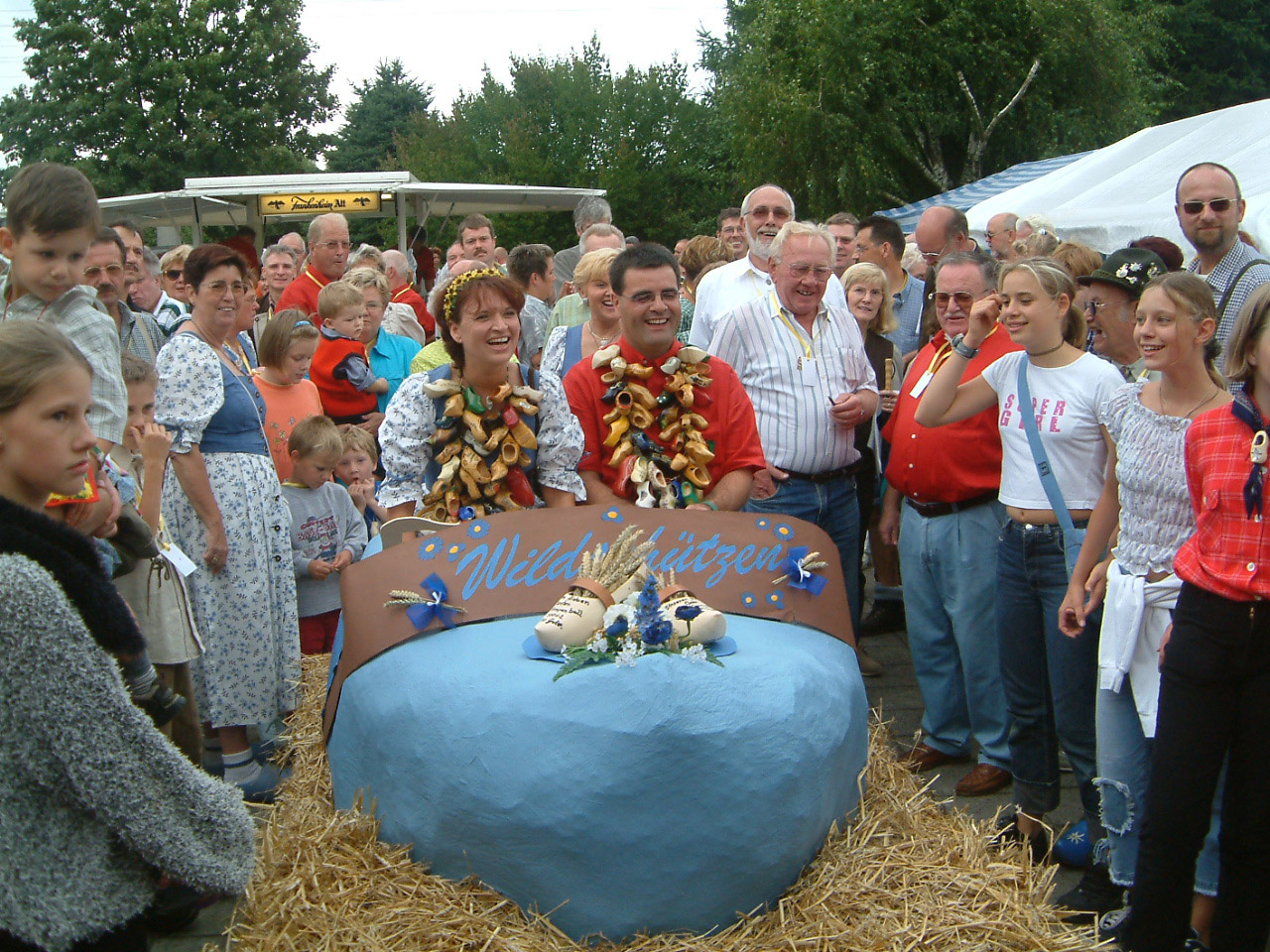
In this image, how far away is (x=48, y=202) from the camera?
3207 millimetres

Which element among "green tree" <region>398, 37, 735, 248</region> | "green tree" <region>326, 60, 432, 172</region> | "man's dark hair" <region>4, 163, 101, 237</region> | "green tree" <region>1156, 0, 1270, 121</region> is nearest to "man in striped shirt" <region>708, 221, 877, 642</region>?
"man's dark hair" <region>4, 163, 101, 237</region>

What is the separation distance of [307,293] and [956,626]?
4948 millimetres

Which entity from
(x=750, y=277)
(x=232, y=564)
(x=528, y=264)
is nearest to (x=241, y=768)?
(x=232, y=564)

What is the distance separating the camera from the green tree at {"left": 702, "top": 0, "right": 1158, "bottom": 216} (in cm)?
2278

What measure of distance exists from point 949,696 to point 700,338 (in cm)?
235

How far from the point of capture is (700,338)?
6191 millimetres

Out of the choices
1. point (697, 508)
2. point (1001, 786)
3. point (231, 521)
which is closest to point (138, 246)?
point (231, 521)

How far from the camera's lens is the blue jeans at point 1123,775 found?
139 inches

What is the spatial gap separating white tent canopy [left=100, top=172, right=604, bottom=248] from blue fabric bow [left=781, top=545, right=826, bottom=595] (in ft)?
49.5

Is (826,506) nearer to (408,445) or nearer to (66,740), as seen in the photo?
(408,445)

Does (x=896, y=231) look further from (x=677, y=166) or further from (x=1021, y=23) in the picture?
(x=677, y=166)

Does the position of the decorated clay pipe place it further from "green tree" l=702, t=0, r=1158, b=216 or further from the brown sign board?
"green tree" l=702, t=0, r=1158, b=216

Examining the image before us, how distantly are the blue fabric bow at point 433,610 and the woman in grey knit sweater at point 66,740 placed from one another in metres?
0.90

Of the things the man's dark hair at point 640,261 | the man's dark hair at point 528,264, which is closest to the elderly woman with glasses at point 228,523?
the man's dark hair at point 640,261
